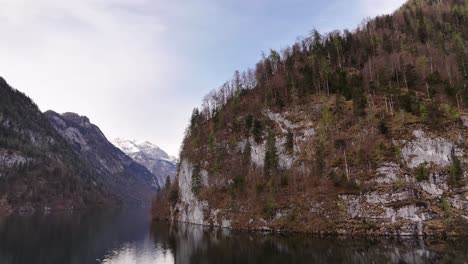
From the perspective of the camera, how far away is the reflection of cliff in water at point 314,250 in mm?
50375

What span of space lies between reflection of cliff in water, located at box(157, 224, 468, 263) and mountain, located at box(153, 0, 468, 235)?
10843 millimetres

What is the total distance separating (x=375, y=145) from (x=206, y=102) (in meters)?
90.6

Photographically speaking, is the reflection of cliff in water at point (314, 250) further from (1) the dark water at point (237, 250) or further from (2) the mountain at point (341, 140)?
(2) the mountain at point (341, 140)

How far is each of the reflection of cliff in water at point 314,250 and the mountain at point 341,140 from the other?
35.6 feet

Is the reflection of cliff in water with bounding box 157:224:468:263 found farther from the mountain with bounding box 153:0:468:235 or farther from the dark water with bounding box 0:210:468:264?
the mountain with bounding box 153:0:468:235

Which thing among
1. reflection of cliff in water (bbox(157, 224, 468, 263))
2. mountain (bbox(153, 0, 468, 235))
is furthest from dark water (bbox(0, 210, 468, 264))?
mountain (bbox(153, 0, 468, 235))

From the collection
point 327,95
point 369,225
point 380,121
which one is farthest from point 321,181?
point 327,95

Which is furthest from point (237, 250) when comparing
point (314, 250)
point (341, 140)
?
point (341, 140)

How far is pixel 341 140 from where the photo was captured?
94.5 m

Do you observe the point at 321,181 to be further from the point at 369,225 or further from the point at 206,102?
the point at 206,102

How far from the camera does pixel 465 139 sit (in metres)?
82.1

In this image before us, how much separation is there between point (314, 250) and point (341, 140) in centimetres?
4407

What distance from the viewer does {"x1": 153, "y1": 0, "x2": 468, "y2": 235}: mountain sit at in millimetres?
77562

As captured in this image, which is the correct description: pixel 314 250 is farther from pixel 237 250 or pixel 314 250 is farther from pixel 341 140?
pixel 341 140
